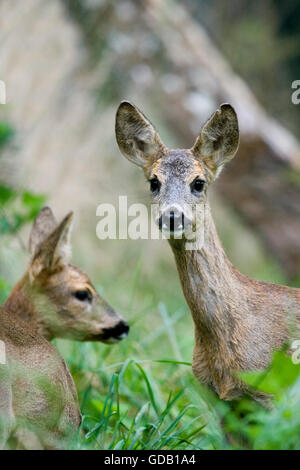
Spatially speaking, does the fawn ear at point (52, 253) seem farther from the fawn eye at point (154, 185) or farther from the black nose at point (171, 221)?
the black nose at point (171, 221)

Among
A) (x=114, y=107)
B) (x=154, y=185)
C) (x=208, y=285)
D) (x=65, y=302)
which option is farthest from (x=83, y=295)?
(x=114, y=107)

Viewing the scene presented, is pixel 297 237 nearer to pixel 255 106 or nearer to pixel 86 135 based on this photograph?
pixel 255 106

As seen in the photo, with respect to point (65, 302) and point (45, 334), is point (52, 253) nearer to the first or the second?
point (65, 302)

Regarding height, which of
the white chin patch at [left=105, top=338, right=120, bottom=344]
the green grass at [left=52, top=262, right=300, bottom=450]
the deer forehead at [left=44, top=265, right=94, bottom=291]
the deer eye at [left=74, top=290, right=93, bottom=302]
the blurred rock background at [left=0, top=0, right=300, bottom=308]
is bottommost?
the green grass at [left=52, top=262, right=300, bottom=450]

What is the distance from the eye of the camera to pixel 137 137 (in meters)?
5.82

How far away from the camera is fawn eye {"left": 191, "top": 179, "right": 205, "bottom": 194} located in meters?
5.43

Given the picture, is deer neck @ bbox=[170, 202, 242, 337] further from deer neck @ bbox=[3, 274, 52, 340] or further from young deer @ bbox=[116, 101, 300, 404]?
deer neck @ bbox=[3, 274, 52, 340]

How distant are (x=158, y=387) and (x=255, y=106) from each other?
5.52 metres

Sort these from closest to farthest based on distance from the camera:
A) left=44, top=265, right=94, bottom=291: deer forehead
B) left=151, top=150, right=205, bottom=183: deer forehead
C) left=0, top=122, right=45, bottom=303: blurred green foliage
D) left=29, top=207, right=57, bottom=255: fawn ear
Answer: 1. left=151, top=150, right=205, bottom=183: deer forehead
2. left=44, top=265, right=94, bottom=291: deer forehead
3. left=29, top=207, right=57, bottom=255: fawn ear
4. left=0, top=122, right=45, bottom=303: blurred green foliage

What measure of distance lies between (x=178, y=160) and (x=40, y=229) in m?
1.55

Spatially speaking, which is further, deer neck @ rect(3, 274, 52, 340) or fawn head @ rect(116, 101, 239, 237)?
deer neck @ rect(3, 274, 52, 340)

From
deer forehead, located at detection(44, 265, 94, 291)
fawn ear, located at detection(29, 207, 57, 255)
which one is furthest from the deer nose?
fawn ear, located at detection(29, 207, 57, 255)

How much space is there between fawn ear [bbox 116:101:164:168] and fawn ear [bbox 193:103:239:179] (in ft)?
0.90
